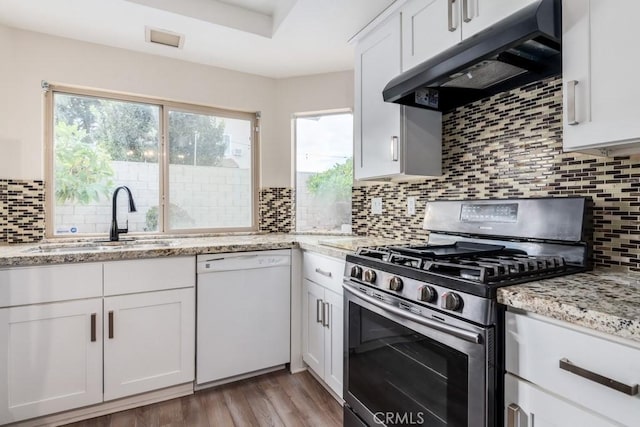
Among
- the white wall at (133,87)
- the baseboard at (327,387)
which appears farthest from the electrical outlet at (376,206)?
the baseboard at (327,387)

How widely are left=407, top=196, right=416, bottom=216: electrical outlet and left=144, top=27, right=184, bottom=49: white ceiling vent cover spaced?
1.84 metres

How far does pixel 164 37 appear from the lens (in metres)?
2.25

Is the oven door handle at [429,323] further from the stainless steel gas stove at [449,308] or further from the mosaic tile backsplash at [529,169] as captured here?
the mosaic tile backsplash at [529,169]

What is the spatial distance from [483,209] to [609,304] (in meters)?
0.85

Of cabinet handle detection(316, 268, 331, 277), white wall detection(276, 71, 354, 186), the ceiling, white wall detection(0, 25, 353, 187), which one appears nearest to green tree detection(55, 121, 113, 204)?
white wall detection(0, 25, 353, 187)

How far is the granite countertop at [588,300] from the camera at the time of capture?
693 mm

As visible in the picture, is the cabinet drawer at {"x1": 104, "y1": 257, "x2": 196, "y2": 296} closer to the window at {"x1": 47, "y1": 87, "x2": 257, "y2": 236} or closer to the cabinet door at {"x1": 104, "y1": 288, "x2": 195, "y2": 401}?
the cabinet door at {"x1": 104, "y1": 288, "x2": 195, "y2": 401}

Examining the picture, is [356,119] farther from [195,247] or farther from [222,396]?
[222,396]

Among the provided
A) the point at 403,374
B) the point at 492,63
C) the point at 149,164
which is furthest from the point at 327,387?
the point at 149,164

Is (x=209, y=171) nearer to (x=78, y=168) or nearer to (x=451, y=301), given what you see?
(x=78, y=168)

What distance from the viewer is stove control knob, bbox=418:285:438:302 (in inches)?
42.5

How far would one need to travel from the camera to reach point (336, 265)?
184 centimetres

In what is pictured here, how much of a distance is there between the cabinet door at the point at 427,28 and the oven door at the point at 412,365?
1132 mm

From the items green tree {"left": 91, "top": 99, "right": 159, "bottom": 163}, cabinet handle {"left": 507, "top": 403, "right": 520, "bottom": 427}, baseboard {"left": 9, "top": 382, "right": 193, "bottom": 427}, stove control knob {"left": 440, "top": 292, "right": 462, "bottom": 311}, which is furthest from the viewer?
green tree {"left": 91, "top": 99, "right": 159, "bottom": 163}
